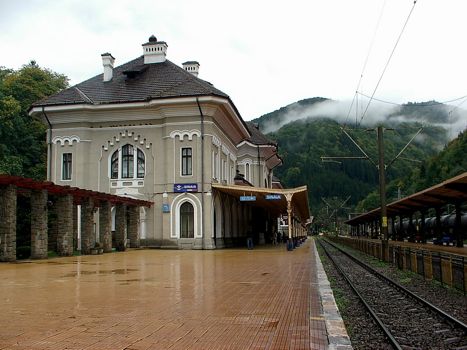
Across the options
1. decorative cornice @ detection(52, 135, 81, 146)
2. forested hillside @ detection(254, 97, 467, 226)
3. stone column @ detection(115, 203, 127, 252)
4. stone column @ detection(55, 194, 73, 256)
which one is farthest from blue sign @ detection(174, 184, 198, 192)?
forested hillside @ detection(254, 97, 467, 226)

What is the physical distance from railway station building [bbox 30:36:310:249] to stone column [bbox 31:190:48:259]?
470 inches

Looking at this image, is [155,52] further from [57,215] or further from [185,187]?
[57,215]

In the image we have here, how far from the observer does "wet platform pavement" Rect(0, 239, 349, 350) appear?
6180 mm

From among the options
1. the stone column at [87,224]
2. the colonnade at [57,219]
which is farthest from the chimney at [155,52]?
the stone column at [87,224]

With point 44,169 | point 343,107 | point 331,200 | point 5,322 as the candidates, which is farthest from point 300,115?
point 5,322

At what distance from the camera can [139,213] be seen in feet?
102

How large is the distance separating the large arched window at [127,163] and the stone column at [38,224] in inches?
518

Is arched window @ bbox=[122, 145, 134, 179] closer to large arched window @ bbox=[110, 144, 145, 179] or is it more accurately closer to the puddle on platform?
large arched window @ bbox=[110, 144, 145, 179]

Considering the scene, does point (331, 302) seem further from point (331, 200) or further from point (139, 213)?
point (331, 200)

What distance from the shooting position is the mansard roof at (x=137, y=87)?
32.2 m

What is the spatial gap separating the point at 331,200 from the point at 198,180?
85.1 metres

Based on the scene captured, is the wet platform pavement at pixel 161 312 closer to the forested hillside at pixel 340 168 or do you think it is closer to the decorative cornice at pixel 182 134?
the decorative cornice at pixel 182 134

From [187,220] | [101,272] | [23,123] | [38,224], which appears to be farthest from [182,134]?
[23,123]

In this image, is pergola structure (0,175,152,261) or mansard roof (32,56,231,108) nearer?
pergola structure (0,175,152,261)
